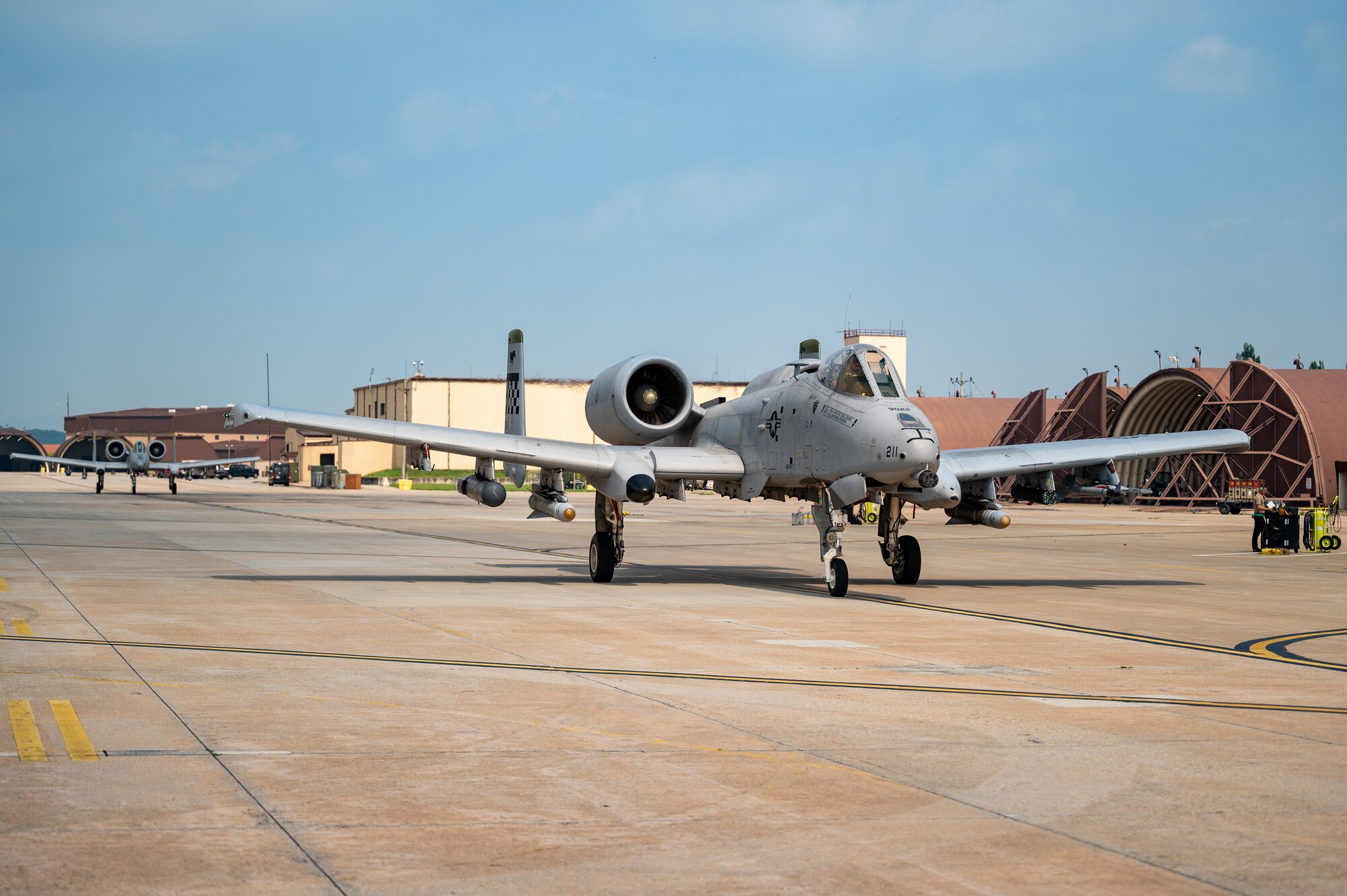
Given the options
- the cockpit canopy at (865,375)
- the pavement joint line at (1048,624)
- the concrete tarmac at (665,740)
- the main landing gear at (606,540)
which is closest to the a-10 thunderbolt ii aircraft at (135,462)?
the pavement joint line at (1048,624)

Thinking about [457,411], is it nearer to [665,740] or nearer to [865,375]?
[865,375]

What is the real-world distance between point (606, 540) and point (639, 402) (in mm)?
3605

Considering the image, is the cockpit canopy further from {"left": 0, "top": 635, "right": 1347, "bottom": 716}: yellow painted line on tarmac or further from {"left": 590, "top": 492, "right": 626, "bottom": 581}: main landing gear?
{"left": 0, "top": 635, "right": 1347, "bottom": 716}: yellow painted line on tarmac

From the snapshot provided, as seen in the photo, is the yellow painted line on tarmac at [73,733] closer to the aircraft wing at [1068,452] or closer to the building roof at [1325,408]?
the aircraft wing at [1068,452]

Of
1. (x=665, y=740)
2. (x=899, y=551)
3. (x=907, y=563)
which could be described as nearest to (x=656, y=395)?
(x=899, y=551)

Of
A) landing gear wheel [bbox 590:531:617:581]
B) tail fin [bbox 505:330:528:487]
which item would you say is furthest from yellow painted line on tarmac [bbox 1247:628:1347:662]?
tail fin [bbox 505:330:528:487]

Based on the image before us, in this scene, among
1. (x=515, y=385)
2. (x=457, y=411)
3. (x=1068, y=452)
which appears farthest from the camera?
(x=457, y=411)

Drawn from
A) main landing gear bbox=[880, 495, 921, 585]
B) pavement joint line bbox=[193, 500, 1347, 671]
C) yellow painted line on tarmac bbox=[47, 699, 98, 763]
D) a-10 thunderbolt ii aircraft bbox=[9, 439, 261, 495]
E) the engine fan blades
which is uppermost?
the engine fan blades

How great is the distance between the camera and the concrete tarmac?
5.77m

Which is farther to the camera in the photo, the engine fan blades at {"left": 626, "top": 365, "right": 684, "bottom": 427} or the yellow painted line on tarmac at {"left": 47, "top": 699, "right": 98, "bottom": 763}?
the engine fan blades at {"left": 626, "top": 365, "right": 684, "bottom": 427}

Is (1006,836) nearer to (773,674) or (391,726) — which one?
(391,726)

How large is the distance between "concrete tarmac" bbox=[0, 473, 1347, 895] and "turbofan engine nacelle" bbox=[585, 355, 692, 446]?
15.8 feet

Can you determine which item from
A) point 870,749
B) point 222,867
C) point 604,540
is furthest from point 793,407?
point 222,867

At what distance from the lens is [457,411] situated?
112188 mm
